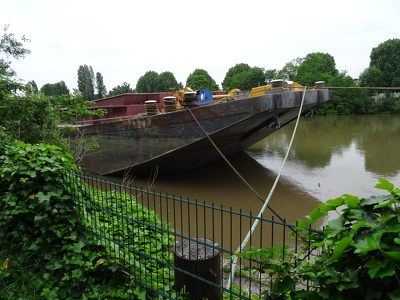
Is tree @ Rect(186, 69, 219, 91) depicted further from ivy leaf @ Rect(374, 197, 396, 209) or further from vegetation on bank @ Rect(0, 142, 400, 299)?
ivy leaf @ Rect(374, 197, 396, 209)

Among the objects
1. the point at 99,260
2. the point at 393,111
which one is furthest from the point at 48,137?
the point at 393,111

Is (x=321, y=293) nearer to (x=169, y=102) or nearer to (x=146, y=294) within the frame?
(x=146, y=294)

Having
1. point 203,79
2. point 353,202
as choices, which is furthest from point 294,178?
point 203,79

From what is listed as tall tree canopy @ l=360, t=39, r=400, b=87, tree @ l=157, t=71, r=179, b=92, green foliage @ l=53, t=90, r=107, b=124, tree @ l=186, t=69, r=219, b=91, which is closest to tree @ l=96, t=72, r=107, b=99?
tree @ l=157, t=71, r=179, b=92

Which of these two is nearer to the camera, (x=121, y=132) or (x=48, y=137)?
(x=48, y=137)

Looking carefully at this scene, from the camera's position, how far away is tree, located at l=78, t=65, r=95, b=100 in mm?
53938

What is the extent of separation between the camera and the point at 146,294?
8.95 ft

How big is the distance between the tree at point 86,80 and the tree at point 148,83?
9.08 metres

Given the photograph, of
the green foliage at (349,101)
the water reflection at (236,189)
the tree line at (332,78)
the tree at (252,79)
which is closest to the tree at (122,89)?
the tree line at (332,78)

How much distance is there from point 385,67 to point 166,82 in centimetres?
3429

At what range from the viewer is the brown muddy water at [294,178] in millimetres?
7338

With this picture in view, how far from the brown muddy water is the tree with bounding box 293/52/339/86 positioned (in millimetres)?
24129

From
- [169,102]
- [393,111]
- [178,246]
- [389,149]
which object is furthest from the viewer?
[393,111]

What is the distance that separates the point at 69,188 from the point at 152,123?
5.26m
